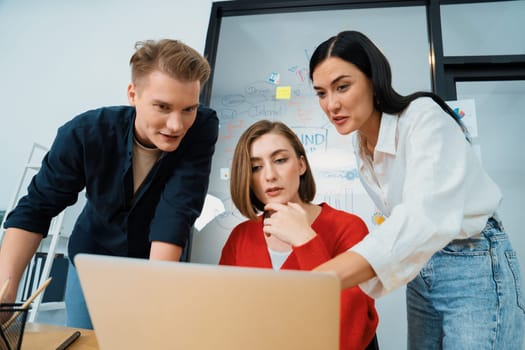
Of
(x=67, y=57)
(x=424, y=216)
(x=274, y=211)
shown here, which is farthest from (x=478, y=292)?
(x=67, y=57)

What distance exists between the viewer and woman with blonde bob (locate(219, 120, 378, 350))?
915 mm

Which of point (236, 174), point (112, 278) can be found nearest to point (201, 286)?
point (112, 278)

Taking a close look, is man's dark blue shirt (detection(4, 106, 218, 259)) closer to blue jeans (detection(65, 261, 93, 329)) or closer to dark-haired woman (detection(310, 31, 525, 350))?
blue jeans (detection(65, 261, 93, 329))

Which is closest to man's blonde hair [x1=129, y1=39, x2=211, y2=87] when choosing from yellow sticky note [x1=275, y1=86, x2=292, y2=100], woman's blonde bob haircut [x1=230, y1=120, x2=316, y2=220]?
woman's blonde bob haircut [x1=230, y1=120, x2=316, y2=220]

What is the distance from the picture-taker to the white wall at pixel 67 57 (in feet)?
7.47

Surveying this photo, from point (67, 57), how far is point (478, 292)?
8.64 feet

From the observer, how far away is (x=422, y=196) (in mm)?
594

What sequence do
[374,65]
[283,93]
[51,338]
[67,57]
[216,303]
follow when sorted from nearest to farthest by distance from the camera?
[216,303] < [51,338] < [374,65] < [283,93] < [67,57]

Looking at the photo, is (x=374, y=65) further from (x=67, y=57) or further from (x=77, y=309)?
(x=67, y=57)

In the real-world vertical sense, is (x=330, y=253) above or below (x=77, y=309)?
above

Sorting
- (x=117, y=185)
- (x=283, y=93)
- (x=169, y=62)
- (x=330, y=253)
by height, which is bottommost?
(x=330, y=253)

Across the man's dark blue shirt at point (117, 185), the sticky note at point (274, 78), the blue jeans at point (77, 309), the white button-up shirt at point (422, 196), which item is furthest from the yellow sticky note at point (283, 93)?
the blue jeans at point (77, 309)

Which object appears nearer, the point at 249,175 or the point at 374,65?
the point at 374,65

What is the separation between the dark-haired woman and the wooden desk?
48 centimetres
